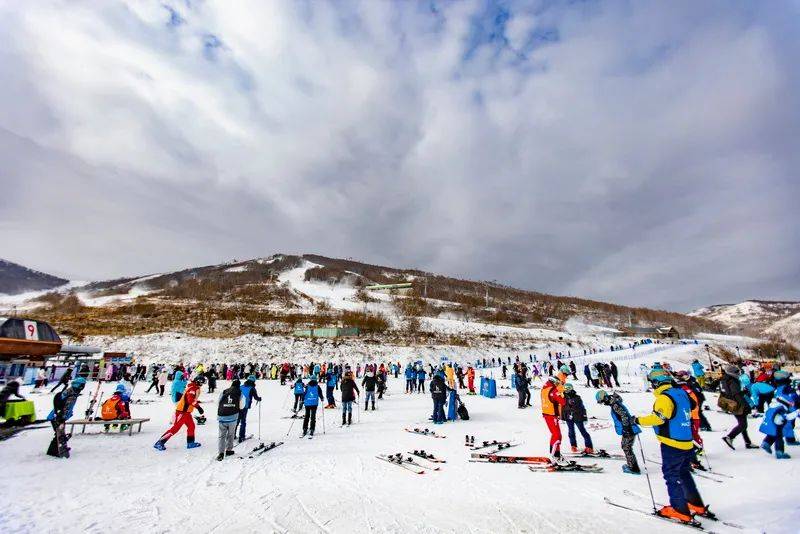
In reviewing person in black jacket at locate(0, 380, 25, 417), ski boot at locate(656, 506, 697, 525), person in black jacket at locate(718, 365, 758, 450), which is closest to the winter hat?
person in black jacket at locate(718, 365, 758, 450)

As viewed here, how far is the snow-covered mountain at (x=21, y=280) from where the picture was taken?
127575 mm

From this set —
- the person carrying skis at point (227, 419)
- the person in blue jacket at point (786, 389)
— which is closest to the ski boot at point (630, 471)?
the person in blue jacket at point (786, 389)

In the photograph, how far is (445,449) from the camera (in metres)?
8.32

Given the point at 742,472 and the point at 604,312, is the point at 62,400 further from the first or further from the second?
the point at 604,312

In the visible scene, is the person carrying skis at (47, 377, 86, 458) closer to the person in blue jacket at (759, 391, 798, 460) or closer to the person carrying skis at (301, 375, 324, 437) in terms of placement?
the person carrying skis at (301, 375, 324, 437)

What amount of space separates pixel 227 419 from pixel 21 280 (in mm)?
191698

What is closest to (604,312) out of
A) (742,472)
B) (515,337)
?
(515,337)

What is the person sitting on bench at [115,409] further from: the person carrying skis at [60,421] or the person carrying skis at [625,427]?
the person carrying skis at [625,427]

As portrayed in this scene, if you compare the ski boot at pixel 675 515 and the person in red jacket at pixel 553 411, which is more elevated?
the person in red jacket at pixel 553 411

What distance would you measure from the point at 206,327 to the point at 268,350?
1461 cm

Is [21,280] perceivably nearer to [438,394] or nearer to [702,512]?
[438,394]

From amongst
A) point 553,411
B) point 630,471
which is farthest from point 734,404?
point 553,411

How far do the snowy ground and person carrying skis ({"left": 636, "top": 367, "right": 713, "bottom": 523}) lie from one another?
0.28m

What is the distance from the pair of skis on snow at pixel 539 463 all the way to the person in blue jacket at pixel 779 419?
3456 mm
